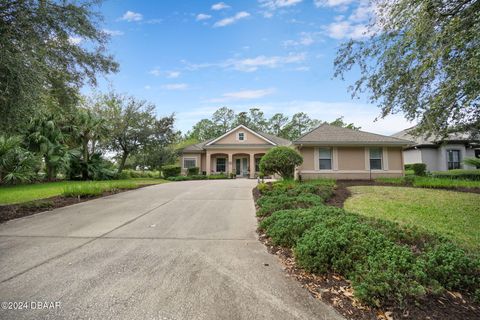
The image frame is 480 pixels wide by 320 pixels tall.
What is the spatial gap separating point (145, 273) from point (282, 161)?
9081 mm

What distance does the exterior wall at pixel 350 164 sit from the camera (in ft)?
46.7

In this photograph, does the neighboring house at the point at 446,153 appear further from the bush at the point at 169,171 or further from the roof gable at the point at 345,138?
the bush at the point at 169,171

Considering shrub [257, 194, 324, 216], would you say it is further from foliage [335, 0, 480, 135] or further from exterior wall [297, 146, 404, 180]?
exterior wall [297, 146, 404, 180]

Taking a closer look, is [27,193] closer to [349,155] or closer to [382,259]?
[382,259]

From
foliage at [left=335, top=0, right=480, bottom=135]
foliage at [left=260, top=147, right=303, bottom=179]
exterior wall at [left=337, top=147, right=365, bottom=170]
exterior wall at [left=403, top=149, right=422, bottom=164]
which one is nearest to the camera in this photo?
foliage at [left=335, top=0, right=480, bottom=135]

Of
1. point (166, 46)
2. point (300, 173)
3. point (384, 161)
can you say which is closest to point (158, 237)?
point (166, 46)

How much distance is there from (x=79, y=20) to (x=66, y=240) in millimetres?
5924

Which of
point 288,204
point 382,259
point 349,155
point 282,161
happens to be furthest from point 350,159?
point 382,259

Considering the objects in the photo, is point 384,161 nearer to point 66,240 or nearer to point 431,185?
point 431,185

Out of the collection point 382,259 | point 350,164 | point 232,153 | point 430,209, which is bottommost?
point 430,209

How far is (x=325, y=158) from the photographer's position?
47.3ft

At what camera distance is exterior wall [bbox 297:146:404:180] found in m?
14.2

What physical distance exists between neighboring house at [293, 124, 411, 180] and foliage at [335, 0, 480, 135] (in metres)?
7.37

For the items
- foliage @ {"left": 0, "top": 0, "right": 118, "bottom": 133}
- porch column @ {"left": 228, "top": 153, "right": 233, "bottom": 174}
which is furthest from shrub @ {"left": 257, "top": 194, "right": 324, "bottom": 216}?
porch column @ {"left": 228, "top": 153, "right": 233, "bottom": 174}
